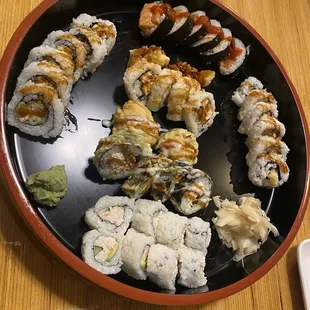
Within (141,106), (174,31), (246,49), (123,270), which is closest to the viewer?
(123,270)

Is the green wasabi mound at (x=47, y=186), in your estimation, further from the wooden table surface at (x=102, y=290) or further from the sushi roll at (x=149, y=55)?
the sushi roll at (x=149, y=55)

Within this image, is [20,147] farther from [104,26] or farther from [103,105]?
[104,26]

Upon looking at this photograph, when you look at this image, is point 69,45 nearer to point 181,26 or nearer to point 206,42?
point 181,26

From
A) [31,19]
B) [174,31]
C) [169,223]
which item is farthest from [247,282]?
[31,19]

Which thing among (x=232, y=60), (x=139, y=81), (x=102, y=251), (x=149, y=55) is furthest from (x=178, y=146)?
(x=232, y=60)

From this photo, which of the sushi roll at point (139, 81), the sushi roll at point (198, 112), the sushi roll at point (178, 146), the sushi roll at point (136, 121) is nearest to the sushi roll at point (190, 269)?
the sushi roll at point (178, 146)

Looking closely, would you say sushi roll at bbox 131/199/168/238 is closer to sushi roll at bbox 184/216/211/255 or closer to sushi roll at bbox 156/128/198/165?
sushi roll at bbox 184/216/211/255
